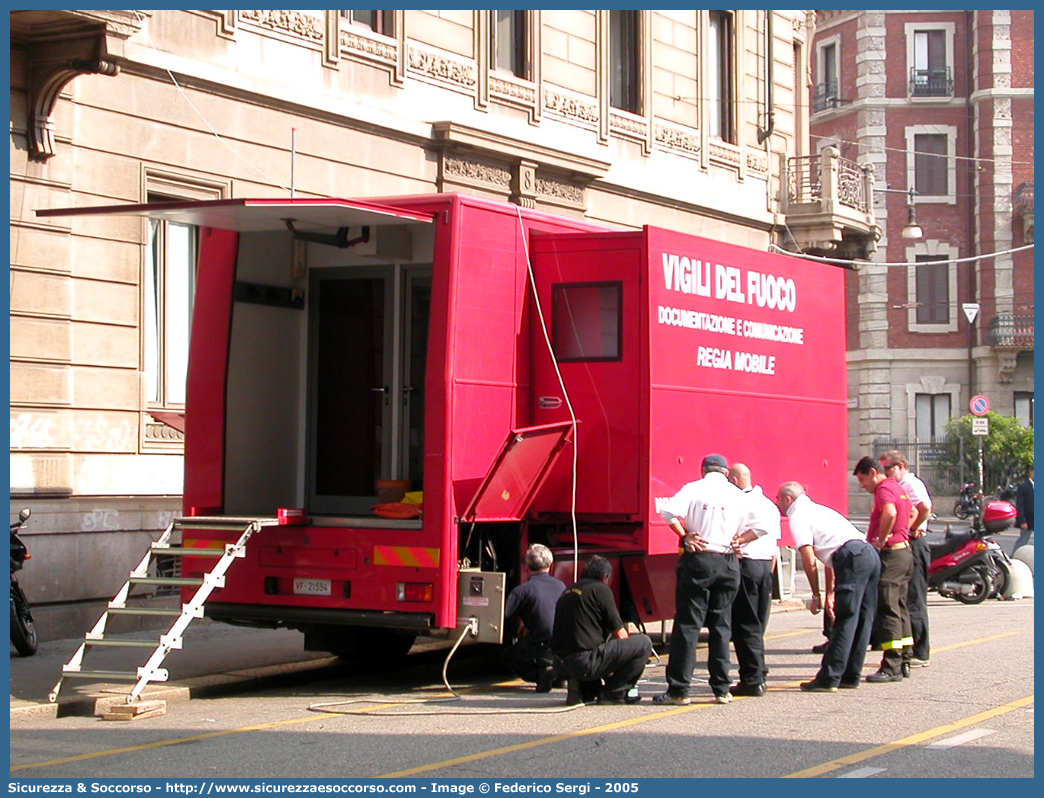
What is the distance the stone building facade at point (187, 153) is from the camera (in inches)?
544

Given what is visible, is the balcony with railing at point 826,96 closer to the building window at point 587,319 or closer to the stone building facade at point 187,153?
the stone building facade at point 187,153

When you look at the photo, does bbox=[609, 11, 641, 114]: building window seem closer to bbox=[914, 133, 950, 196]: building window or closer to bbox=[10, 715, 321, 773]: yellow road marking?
bbox=[10, 715, 321, 773]: yellow road marking

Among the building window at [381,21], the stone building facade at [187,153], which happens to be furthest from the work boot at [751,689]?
the building window at [381,21]

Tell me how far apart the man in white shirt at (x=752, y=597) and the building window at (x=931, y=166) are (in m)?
43.5

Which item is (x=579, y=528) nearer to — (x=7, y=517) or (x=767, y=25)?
(x=7, y=517)

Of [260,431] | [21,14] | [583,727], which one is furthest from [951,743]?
[21,14]

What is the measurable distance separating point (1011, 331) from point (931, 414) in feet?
12.6

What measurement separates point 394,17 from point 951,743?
12256 millimetres

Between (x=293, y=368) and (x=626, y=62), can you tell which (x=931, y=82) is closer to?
(x=626, y=62)

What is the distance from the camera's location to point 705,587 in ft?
34.0

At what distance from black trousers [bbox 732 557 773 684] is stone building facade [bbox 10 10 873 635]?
612 cm

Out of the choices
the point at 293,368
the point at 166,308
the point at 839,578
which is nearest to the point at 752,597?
the point at 839,578

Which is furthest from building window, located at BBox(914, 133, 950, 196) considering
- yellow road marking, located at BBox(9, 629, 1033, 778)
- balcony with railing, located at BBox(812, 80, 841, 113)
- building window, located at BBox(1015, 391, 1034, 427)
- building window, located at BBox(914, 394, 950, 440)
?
yellow road marking, located at BBox(9, 629, 1033, 778)

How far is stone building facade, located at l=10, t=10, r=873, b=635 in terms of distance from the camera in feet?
45.4
